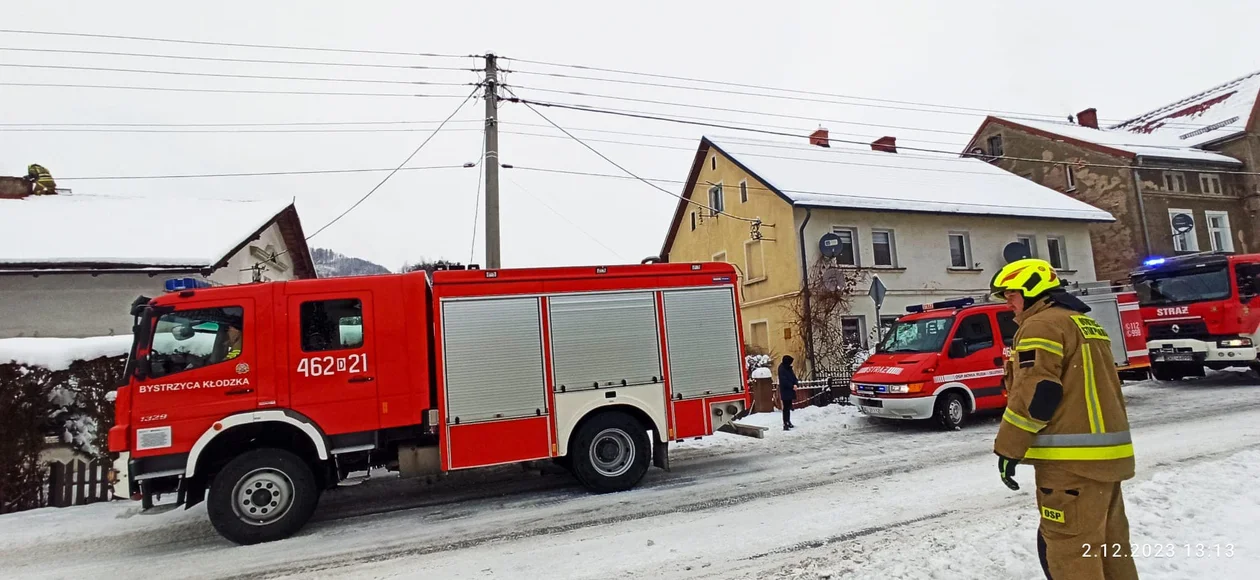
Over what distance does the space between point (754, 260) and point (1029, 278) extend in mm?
18136

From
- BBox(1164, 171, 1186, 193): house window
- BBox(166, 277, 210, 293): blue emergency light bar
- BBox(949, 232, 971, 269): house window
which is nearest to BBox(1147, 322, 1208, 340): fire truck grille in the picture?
BBox(949, 232, 971, 269): house window

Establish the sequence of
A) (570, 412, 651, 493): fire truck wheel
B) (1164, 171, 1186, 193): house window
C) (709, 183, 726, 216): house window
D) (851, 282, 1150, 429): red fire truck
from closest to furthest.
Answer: (570, 412, 651, 493): fire truck wheel < (851, 282, 1150, 429): red fire truck < (709, 183, 726, 216): house window < (1164, 171, 1186, 193): house window

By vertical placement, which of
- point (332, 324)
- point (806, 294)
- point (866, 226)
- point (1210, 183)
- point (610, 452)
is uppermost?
point (1210, 183)

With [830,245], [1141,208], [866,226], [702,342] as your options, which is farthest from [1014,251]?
[702,342]

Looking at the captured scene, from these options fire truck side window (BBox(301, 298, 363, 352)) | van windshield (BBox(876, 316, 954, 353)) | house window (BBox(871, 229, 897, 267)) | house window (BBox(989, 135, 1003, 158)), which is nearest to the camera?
fire truck side window (BBox(301, 298, 363, 352))

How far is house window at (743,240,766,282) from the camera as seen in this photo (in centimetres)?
2062

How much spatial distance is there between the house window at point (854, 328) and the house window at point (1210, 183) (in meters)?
19.4

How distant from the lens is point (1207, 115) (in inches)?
1168

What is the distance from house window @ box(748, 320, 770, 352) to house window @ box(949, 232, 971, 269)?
6539 mm

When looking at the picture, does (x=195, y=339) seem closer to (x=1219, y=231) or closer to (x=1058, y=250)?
(x=1058, y=250)

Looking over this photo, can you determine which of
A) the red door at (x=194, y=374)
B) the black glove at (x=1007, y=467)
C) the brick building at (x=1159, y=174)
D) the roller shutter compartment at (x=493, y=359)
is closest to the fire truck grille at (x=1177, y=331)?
the brick building at (x=1159, y=174)

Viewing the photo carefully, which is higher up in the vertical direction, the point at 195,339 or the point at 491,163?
the point at 491,163

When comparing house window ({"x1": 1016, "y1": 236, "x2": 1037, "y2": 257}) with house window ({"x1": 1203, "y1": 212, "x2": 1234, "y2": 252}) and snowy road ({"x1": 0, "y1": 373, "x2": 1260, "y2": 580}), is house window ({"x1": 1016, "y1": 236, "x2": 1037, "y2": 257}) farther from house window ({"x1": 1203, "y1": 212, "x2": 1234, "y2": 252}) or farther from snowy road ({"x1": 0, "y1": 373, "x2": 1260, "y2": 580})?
snowy road ({"x1": 0, "y1": 373, "x2": 1260, "y2": 580})

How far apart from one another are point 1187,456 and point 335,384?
31.6 feet
